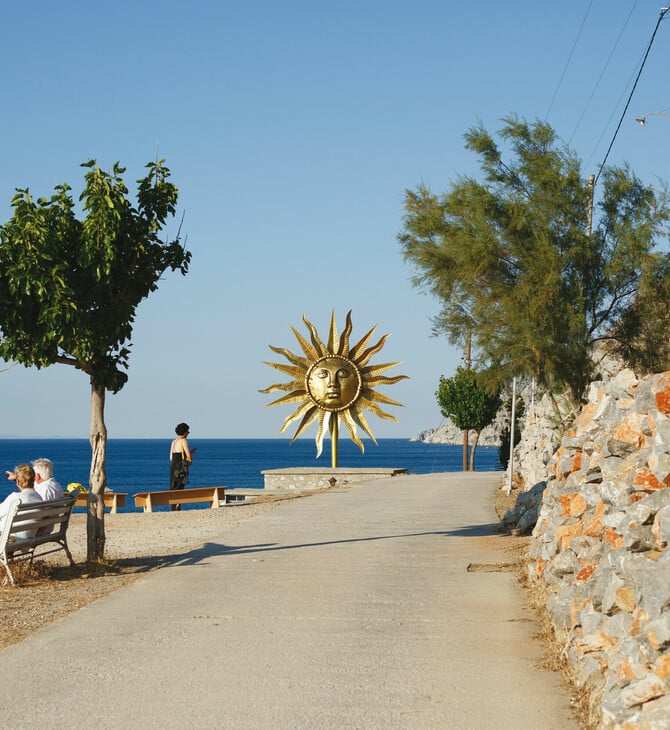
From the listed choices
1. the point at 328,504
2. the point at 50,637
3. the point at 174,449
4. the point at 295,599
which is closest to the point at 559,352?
the point at 328,504

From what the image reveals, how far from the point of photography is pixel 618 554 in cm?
602

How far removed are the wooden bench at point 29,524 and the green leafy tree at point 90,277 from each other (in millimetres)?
463

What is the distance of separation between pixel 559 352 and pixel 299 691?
40.9 feet

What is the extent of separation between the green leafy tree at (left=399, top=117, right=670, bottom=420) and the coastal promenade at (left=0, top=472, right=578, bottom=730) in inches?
250

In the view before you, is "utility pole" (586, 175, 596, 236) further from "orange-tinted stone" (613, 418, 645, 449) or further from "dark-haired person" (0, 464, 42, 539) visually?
"orange-tinted stone" (613, 418, 645, 449)

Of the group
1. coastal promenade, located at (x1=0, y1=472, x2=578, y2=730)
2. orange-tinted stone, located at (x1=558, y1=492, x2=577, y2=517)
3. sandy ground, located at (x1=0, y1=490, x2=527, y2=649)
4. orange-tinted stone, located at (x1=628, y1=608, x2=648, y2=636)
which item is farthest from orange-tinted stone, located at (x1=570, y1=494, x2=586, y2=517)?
sandy ground, located at (x1=0, y1=490, x2=527, y2=649)

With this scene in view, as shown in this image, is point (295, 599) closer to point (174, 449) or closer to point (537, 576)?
point (537, 576)

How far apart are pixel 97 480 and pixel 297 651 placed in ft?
16.2

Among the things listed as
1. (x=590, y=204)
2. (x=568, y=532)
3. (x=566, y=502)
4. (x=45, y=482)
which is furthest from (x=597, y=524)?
(x=590, y=204)

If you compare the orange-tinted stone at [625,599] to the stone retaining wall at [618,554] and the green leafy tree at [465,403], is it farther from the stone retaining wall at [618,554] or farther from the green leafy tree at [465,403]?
the green leafy tree at [465,403]

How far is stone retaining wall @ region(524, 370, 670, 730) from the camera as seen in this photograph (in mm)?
4992

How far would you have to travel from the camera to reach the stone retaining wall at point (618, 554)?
4992 millimetres

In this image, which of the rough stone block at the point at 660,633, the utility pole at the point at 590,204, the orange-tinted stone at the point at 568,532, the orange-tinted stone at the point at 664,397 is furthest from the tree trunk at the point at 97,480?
the utility pole at the point at 590,204

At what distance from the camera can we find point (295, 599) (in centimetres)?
966
